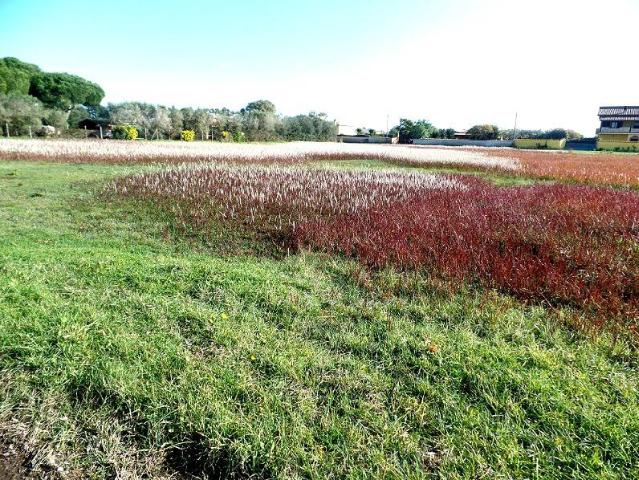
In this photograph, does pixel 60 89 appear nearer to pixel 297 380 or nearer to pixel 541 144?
pixel 541 144

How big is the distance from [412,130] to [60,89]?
83541mm

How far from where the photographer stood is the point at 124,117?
57.1 metres

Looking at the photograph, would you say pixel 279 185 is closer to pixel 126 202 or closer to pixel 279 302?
pixel 126 202

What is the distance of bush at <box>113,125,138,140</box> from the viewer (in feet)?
166

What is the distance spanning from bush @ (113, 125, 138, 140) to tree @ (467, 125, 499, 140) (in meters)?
67.9

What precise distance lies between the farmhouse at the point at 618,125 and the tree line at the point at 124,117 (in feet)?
174

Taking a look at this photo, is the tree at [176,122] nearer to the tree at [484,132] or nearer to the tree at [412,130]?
the tree at [412,130]

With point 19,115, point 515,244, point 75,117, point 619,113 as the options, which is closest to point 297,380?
point 515,244

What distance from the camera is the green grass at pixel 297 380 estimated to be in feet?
7.60

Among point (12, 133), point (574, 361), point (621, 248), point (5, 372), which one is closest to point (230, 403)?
point (5, 372)

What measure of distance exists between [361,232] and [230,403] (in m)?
4.52

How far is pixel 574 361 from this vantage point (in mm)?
3223

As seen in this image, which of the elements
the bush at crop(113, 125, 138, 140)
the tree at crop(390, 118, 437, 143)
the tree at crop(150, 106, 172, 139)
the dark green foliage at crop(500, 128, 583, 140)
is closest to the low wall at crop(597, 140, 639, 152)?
the dark green foliage at crop(500, 128, 583, 140)

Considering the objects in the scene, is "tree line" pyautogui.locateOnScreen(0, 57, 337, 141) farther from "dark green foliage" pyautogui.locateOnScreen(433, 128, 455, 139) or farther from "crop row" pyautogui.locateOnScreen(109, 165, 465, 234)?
"crop row" pyautogui.locateOnScreen(109, 165, 465, 234)
